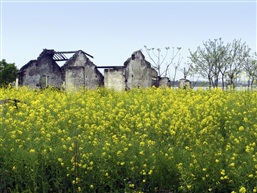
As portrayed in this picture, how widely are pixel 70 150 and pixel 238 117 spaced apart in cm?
520

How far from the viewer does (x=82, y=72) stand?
88.7 ft

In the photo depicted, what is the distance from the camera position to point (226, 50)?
42.8 meters

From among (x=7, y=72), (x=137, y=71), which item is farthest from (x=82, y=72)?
(x=7, y=72)

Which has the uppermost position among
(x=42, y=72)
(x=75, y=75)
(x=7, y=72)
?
(x=7, y=72)

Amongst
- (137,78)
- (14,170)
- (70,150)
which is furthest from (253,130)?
(137,78)

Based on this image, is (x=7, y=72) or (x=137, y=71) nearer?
(x=137, y=71)

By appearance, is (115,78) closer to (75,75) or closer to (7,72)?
(75,75)

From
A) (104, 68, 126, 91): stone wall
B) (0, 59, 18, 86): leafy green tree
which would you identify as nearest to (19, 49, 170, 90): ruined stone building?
(104, 68, 126, 91): stone wall

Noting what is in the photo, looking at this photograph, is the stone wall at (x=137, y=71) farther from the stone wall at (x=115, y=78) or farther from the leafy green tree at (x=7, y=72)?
the leafy green tree at (x=7, y=72)

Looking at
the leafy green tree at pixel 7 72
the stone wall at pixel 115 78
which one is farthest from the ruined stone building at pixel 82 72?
the leafy green tree at pixel 7 72

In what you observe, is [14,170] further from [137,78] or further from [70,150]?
[137,78]

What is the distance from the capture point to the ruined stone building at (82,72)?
89.2 feet

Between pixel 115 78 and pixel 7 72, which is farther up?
pixel 7 72

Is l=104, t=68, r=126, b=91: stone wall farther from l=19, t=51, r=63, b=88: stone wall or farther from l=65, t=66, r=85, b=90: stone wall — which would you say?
l=19, t=51, r=63, b=88: stone wall
